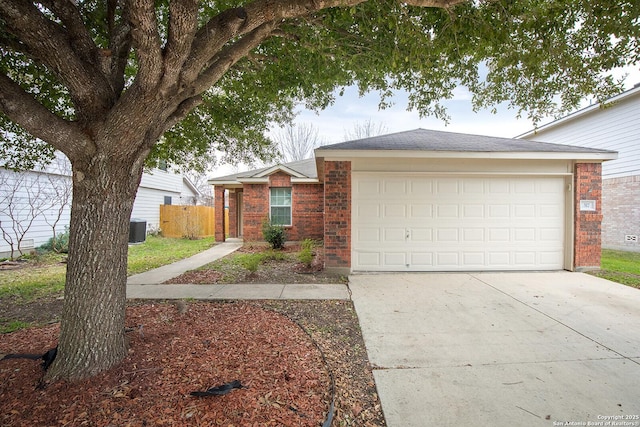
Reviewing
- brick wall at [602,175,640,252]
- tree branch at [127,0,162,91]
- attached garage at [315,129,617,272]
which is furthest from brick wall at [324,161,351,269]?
brick wall at [602,175,640,252]

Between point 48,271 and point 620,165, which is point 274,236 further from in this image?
point 620,165

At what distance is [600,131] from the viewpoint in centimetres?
1139

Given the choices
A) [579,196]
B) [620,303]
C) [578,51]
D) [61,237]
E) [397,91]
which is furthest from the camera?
[61,237]

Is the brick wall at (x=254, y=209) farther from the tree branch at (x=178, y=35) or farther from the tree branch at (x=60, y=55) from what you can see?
the tree branch at (x=178, y=35)

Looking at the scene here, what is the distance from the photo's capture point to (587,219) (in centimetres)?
653

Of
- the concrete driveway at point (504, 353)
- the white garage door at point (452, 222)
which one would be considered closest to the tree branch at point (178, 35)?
the concrete driveway at point (504, 353)

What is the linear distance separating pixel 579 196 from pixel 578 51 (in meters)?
4.06

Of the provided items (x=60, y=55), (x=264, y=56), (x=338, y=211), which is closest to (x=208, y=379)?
(x=60, y=55)

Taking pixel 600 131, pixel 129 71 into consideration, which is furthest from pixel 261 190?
pixel 600 131

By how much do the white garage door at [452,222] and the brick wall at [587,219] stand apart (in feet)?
1.31

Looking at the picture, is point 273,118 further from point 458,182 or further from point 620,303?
point 620,303

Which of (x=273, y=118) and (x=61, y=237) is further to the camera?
(x=61, y=237)

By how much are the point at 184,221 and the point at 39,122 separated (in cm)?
1352

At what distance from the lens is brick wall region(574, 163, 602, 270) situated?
6527mm
